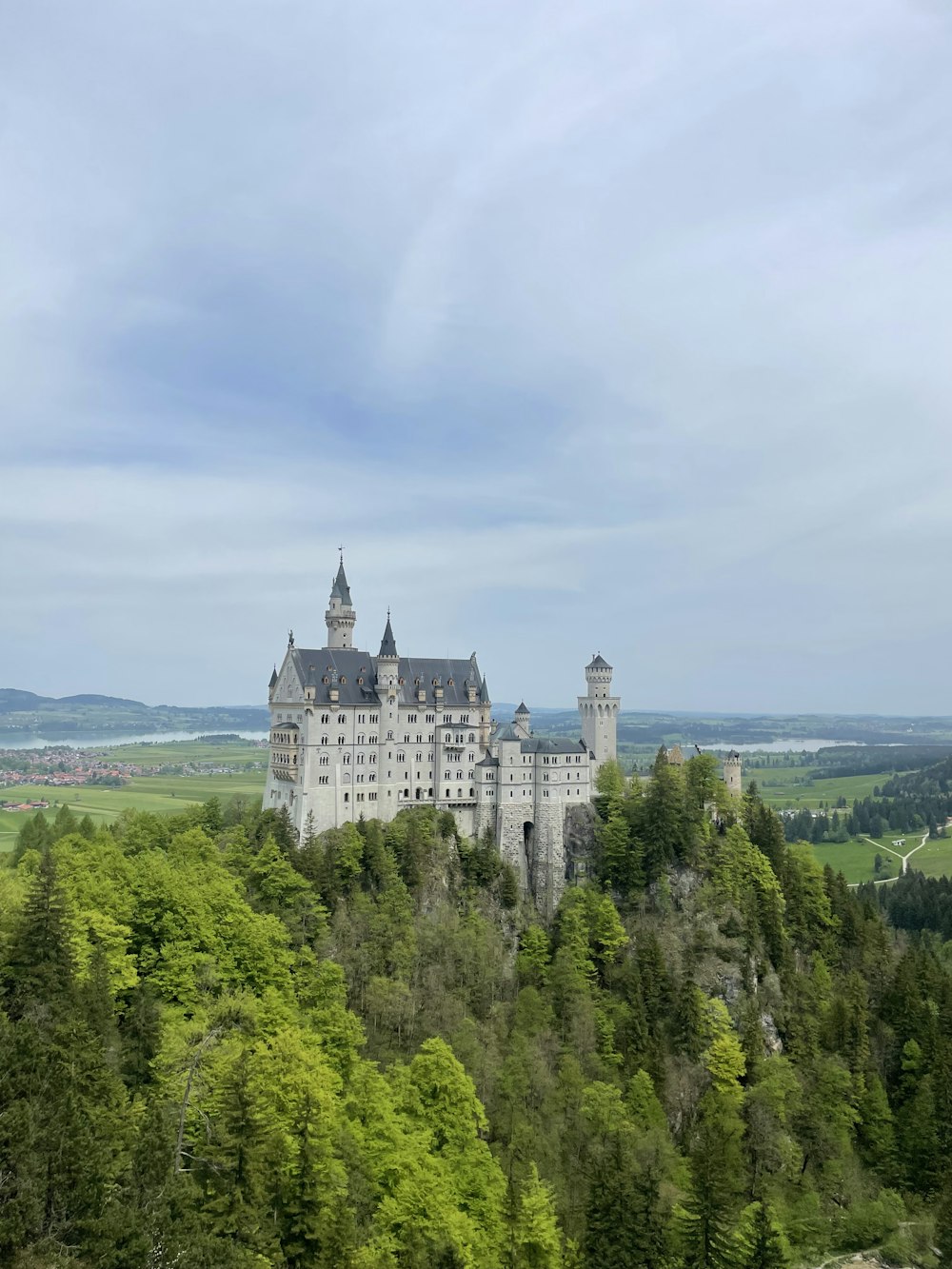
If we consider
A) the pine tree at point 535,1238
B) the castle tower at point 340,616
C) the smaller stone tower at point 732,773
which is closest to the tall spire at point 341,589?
the castle tower at point 340,616

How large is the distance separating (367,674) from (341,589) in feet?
33.1

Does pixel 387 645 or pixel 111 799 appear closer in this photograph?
pixel 387 645

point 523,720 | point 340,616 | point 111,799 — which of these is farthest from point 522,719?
point 111,799

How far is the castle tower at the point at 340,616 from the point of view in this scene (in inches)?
3856

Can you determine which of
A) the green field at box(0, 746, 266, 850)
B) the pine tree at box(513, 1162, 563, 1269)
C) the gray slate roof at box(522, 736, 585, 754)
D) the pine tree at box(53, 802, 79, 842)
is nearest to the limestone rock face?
the gray slate roof at box(522, 736, 585, 754)

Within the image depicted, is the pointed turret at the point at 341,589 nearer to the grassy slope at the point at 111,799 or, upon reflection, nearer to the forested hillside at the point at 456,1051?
the forested hillside at the point at 456,1051

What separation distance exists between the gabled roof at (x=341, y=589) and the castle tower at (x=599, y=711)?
1118 inches

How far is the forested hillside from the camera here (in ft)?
111

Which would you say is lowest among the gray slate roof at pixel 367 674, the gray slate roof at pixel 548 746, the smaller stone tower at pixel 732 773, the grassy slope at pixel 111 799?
the grassy slope at pixel 111 799

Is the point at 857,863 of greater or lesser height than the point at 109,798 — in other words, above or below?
below

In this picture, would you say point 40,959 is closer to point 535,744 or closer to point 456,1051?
point 456,1051

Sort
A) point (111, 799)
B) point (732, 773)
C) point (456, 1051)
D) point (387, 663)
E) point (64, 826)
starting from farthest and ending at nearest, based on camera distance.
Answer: point (111, 799) < point (732, 773) < point (387, 663) < point (64, 826) < point (456, 1051)

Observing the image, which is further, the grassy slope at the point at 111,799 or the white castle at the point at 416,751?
the grassy slope at the point at 111,799

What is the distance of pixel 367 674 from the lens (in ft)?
309
